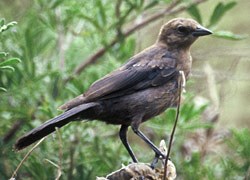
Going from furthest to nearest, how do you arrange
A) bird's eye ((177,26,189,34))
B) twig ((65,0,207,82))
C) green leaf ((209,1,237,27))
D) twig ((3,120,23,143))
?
twig ((65,0,207,82)) → green leaf ((209,1,237,27)) → twig ((3,120,23,143)) → bird's eye ((177,26,189,34))

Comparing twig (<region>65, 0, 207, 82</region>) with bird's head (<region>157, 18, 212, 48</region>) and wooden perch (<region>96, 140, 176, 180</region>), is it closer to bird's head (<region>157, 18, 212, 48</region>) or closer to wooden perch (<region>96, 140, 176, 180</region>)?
bird's head (<region>157, 18, 212, 48</region>)

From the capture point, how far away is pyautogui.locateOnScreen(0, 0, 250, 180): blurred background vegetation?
4582 mm

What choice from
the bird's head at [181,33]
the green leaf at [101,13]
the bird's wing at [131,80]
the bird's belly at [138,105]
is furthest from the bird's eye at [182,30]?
the green leaf at [101,13]

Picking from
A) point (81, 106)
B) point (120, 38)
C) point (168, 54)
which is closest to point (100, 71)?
point (120, 38)

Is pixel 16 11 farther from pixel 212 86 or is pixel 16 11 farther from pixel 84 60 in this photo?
pixel 212 86

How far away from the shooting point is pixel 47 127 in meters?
3.82

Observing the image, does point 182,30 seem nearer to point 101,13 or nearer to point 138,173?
point 101,13

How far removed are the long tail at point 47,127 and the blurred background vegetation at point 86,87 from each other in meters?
0.48

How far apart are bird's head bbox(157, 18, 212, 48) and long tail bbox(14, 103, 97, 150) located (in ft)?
2.37

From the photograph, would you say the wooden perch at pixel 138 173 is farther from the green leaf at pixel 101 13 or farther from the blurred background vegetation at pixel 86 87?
the green leaf at pixel 101 13

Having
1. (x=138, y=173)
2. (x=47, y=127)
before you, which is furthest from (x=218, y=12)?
(x=138, y=173)

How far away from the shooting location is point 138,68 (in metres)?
4.35

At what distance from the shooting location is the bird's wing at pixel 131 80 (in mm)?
4182

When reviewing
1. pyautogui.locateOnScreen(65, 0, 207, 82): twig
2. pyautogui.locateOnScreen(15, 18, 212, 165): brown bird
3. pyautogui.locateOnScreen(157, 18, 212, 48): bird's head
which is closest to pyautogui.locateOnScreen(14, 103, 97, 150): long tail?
pyautogui.locateOnScreen(15, 18, 212, 165): brown bird
